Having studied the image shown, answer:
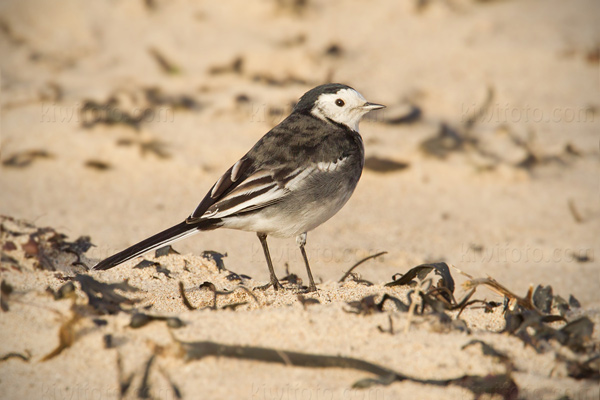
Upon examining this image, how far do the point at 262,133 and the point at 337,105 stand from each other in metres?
2.84

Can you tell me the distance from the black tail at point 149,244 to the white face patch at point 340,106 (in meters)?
1.65

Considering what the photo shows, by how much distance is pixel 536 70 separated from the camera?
10.2 m

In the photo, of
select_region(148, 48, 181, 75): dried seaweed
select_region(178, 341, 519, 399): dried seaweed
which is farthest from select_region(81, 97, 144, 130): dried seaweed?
select_region(178, 341, 519, 399): dried seaweed

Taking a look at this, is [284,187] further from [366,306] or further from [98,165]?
[98,165]

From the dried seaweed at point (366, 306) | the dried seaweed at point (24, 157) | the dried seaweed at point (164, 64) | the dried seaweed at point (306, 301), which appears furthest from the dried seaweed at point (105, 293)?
the dried seaweed at point (164, 64)

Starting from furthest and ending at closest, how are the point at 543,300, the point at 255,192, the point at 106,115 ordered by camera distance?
the point at 106,115 < the point at 255,192 < the point at 543,300

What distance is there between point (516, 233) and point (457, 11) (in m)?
5.46

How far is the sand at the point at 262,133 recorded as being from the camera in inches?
127

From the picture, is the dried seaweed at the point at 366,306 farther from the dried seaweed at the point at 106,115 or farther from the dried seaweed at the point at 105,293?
the dried seaweed at the point at 106,115

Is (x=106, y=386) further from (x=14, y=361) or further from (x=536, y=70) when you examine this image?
(x=536, y=70)

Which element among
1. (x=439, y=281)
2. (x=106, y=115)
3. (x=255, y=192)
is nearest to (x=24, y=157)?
(x=106, y=115)

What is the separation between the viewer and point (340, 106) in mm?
5594

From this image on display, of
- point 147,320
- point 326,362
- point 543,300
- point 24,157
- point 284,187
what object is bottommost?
point 543,300

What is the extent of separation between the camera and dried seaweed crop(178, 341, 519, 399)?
306cm
